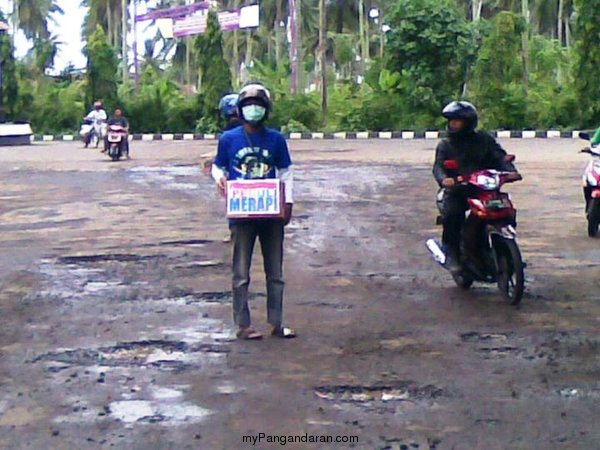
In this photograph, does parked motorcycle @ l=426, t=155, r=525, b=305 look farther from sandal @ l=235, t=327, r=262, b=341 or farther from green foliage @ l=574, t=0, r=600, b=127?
green foliage @ l=574, t=0, r=600, b=127

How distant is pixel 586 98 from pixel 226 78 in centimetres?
1483

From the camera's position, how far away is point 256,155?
7.58m

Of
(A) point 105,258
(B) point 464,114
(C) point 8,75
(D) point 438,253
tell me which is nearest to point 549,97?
(C) point 8,75

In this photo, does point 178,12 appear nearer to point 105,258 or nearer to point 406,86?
point 406,86

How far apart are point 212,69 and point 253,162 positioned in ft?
141

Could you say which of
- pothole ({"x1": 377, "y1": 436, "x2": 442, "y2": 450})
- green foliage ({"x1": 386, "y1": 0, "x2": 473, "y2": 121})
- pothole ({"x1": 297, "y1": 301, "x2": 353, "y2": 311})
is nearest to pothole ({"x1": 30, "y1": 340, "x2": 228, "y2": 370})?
pothole ({"x1": 297, "y1": 301, "x2": 353, "y2": 311})

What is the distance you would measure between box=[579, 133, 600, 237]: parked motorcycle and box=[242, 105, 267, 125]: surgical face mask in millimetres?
6001

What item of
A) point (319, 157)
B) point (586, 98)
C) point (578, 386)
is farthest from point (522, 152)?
point (578, 386)

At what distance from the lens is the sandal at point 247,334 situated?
766cm

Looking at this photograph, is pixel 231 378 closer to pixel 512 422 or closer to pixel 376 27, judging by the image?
pixel 512 422

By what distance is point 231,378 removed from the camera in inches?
261

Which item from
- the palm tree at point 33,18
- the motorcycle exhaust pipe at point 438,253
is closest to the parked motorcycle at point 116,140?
the motorcycle exhaust pipe at point 438,253

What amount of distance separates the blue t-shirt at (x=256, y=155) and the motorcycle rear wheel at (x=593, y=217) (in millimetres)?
6075

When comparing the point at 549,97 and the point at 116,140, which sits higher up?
the point at 549,97
